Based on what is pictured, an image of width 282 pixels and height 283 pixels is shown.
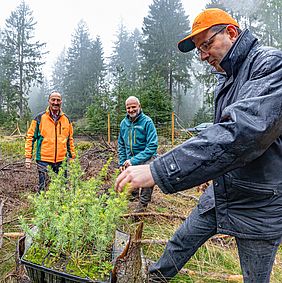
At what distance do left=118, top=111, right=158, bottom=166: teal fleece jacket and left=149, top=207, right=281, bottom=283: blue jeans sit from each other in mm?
2081

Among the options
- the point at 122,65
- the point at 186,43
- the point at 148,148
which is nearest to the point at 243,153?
the point at 186,43

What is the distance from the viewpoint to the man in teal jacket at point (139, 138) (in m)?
4.39

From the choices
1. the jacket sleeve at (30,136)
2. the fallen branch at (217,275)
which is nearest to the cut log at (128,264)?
the fallen branch at (217,275)

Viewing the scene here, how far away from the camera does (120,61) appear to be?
4434cm

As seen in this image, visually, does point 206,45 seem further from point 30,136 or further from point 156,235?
point 30,136

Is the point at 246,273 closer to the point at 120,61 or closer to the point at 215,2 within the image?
the point at 215,2

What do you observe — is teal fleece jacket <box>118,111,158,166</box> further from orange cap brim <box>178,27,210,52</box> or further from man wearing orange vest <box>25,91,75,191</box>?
orange cap brim <box>178,27,210,52</box>

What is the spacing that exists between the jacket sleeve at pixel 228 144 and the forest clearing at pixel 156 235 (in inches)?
65.0

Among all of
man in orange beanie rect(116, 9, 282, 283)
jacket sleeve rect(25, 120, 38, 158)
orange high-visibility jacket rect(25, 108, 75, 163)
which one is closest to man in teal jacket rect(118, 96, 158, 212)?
orange high-visibility jacket rect(25, 108, 75, 163)

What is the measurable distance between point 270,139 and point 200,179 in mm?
311

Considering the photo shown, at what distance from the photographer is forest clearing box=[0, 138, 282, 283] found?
2.73 meters

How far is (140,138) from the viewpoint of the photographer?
452cm

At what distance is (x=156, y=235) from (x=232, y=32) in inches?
94.6

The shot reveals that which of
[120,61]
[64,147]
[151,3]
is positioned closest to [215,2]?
[151,3]
